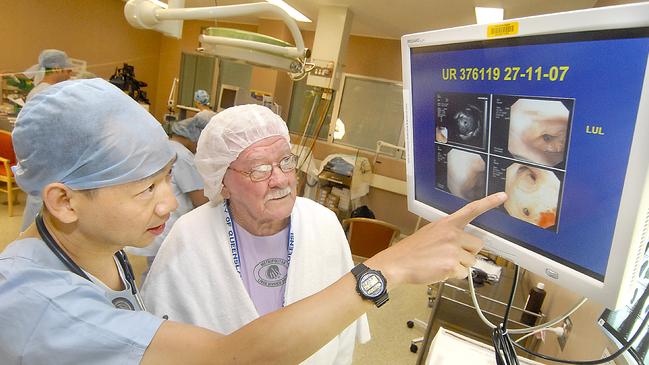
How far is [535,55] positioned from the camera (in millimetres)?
576

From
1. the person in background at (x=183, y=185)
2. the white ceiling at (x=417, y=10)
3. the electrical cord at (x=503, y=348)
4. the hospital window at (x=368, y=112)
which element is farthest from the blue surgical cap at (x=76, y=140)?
the hospital window at (x=368, y=112)

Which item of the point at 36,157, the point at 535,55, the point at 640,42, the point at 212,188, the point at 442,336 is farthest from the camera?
the point at 212,188

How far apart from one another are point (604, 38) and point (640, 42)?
45 mm

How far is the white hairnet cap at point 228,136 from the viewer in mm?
1199

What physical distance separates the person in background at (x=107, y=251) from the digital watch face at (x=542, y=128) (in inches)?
3.1

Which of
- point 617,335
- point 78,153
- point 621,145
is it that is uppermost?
point 621,145

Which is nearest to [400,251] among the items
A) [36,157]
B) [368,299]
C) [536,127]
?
[368,299]

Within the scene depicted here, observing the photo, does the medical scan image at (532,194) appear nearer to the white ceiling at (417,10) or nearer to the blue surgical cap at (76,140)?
the blue surgical cap at (76,140)

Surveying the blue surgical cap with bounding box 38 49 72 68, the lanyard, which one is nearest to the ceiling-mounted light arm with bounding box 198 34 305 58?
the lanyard

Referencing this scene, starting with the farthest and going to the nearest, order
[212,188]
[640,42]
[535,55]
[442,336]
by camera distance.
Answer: [212,188]
[442,336]
[535,55]
[640,42]

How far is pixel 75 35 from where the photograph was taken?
5.36m

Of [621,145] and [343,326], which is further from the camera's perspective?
[343,326]

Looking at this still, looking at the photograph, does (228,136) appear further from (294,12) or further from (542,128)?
(294,12)

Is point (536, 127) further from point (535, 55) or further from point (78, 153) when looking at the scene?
point (78, 153)
